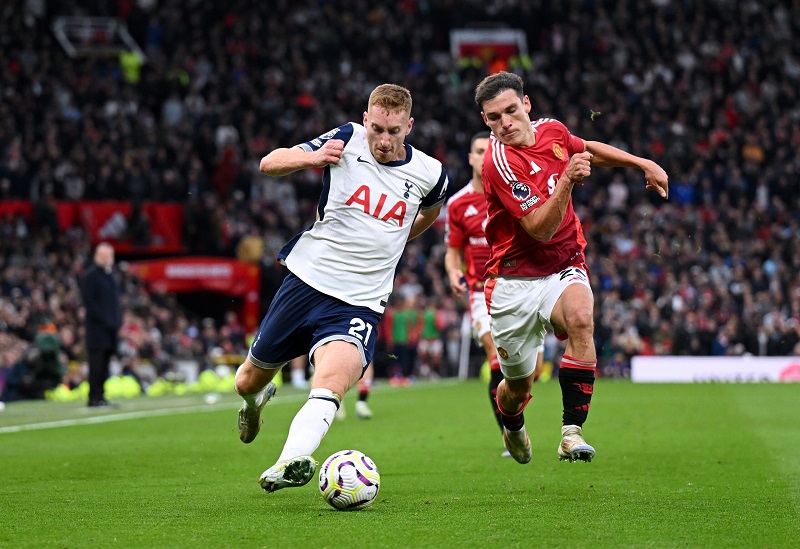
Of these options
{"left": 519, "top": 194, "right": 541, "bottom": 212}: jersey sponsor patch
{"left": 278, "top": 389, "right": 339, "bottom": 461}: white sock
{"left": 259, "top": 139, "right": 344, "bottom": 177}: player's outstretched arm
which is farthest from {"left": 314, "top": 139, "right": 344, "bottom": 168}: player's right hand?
Answer: {"left": 278, "top": 389, "right": 339, "bottom": 461}: white sock

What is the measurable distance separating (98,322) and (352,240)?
34.0ft

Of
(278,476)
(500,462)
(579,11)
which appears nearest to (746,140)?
(579,11)

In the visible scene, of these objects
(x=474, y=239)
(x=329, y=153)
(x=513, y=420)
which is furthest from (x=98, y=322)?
(x=329, y=153)

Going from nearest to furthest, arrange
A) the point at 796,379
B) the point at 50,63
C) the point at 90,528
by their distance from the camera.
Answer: the point at 90,528 < the point at 796,379 < the point at 50,63

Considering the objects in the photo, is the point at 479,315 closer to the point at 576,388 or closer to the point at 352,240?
the point at 576,388

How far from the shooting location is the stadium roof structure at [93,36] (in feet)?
112

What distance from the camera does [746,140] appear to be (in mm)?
32375

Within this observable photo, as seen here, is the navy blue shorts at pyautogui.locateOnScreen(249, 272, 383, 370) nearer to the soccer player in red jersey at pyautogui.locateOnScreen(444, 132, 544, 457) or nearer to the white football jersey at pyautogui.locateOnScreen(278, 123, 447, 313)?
the white football jersey at pyautogui.locateOnScreen(278, 123, 447, 313)

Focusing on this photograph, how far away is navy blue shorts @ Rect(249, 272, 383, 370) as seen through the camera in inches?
283

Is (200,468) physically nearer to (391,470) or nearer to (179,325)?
(391,470)

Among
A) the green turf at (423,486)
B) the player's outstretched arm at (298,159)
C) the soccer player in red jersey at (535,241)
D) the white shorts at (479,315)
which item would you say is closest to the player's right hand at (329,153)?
the player's outstretched arm at (298,159)

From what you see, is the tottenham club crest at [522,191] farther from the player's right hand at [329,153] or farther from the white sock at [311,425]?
the white sock at [311,425]

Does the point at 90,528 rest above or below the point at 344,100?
below

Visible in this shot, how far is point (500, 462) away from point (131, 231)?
19.6m
